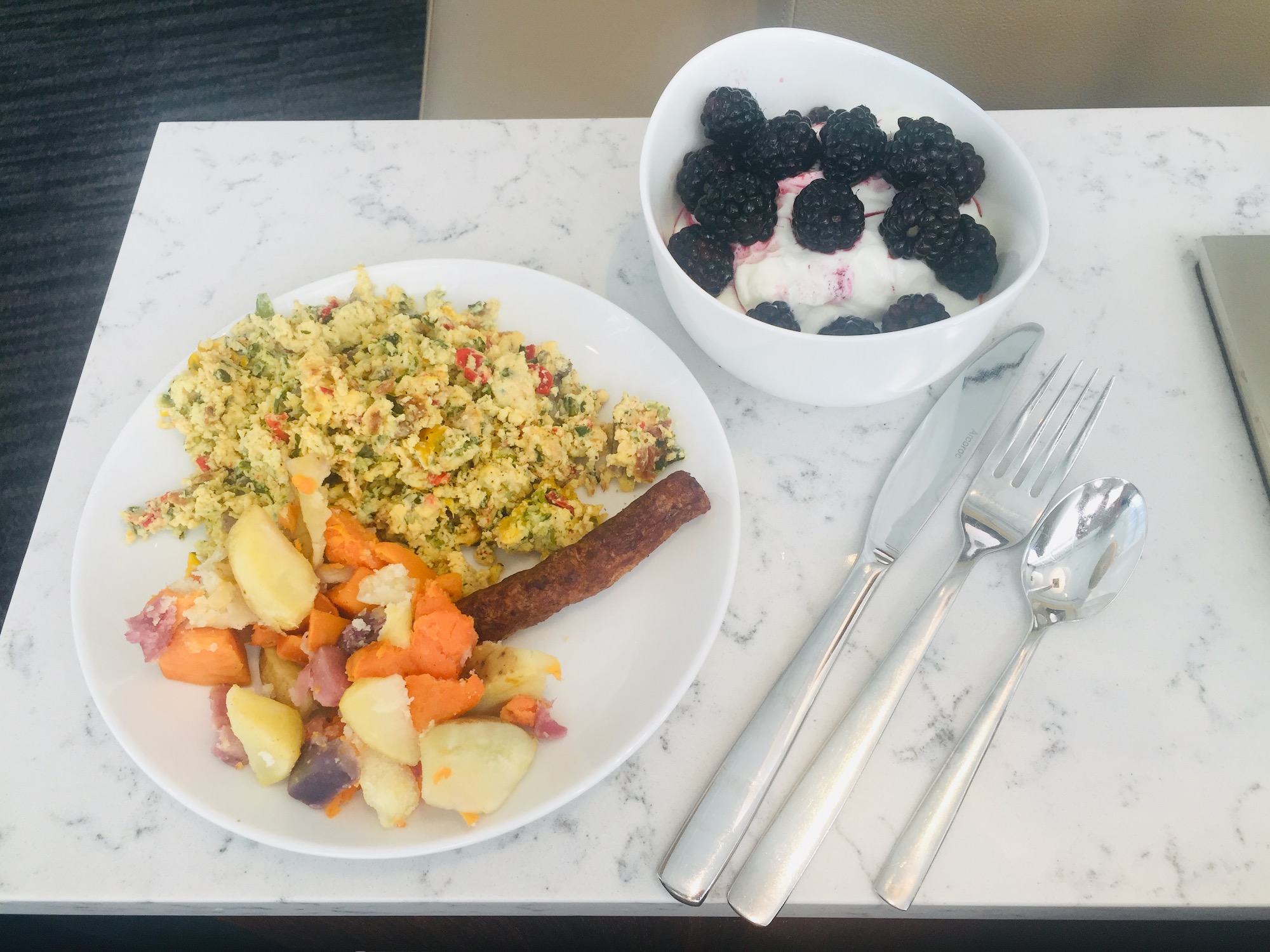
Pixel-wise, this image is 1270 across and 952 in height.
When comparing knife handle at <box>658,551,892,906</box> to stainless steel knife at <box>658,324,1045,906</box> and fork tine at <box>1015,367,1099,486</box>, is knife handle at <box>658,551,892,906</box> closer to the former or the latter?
stainless steel knife at <box>658,324,1045,906</box>

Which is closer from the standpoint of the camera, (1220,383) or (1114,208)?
(1220,383)

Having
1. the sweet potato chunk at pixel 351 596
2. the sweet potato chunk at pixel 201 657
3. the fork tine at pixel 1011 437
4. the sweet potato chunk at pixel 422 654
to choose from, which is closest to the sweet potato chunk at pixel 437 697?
the sweet potato chunk at pixel 422 654

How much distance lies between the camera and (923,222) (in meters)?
1.01

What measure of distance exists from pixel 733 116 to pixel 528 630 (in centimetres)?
72

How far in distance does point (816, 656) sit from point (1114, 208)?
3.14ft

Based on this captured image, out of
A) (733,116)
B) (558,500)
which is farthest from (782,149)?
(558,500)

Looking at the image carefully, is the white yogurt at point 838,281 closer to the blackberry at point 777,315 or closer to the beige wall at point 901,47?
the blackberry at point 777,315

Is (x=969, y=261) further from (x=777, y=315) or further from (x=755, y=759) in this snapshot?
(x=755, y=759)

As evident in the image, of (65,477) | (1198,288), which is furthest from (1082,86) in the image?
(65,477)

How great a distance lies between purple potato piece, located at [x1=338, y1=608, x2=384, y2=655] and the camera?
952mm

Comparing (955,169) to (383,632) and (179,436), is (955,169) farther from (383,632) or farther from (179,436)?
(179,436)

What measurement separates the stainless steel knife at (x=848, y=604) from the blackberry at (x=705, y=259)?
362 millimetres

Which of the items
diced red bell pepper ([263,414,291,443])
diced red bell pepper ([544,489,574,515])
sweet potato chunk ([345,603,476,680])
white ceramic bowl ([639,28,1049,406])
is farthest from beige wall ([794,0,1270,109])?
sweet potato chunk ([345,603,476,680])

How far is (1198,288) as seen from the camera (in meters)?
1.32
